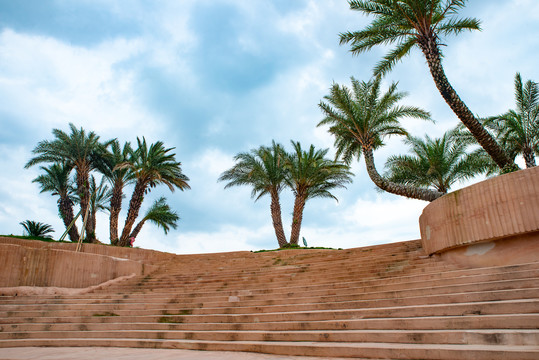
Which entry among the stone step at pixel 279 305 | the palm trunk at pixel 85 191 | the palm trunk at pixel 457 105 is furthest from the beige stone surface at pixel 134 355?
the palm trunk at pixel 85 191

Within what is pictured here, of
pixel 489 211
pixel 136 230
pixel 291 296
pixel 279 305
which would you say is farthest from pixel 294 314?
pixel 136 230

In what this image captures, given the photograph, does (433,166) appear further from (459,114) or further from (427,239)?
(427,239)

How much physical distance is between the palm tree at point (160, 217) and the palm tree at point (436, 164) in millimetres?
13762

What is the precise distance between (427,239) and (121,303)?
675cm

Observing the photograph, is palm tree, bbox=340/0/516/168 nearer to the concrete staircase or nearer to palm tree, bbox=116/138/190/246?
the concrete staircase

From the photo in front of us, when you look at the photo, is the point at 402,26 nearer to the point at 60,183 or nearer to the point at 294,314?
the point at 294,314

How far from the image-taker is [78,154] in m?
21.3

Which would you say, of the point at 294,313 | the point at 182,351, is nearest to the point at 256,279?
the point at 294,313

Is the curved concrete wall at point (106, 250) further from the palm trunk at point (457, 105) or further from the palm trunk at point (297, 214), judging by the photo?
the palm trunk at point (457, 105)

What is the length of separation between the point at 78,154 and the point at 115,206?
3.76m

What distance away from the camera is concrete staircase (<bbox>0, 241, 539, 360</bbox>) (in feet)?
11.4

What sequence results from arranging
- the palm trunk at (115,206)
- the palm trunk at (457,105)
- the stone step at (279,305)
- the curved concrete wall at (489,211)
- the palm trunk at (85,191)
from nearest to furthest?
the stone step at (279,305)
the curved concrete wall at (489,211)
the palm trunk at (457,105)
the palm trunk at (85,191)
the palm trunk at (115,206)

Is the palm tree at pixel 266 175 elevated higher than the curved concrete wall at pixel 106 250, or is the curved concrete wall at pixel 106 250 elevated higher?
the palm tree at pixel 266 175

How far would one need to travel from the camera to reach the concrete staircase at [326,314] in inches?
137
